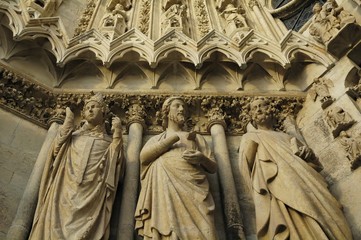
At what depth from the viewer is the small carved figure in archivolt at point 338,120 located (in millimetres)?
5405

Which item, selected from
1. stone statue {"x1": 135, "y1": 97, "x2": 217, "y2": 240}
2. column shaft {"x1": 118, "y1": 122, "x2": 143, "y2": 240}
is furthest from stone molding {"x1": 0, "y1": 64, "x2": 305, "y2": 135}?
stone statue {"x1": 135, "y1": 97, "x2": 217, "y2": 240}

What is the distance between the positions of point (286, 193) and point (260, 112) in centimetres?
150

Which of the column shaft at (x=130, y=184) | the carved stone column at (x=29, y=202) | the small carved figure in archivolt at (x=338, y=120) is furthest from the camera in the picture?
the small carved figure in archivolt at (x=338, y=120)

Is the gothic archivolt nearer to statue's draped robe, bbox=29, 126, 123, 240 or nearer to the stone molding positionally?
the stone molding

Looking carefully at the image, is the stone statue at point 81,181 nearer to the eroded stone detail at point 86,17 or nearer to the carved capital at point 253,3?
the eroded stone detail at point 86,17

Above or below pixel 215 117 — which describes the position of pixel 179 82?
above

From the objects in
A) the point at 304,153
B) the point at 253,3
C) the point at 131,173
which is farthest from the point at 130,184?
the point at 253,3

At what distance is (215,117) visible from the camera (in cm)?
636

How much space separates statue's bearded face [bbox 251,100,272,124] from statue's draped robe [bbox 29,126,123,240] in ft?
5.76

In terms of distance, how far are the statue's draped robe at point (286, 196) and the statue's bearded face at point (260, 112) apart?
48cm

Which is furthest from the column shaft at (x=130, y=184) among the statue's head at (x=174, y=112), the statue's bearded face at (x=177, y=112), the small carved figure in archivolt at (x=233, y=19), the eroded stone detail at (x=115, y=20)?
the small carved figure in archivolt at (x=233, y=19)

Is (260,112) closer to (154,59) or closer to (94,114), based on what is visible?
(154,59)

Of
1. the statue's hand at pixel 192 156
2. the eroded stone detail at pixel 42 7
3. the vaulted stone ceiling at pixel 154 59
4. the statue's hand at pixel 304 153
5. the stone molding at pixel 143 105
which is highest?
the eroded stone detail at pixel 42 7

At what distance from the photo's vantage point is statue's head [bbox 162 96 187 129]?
5594 millimetres
